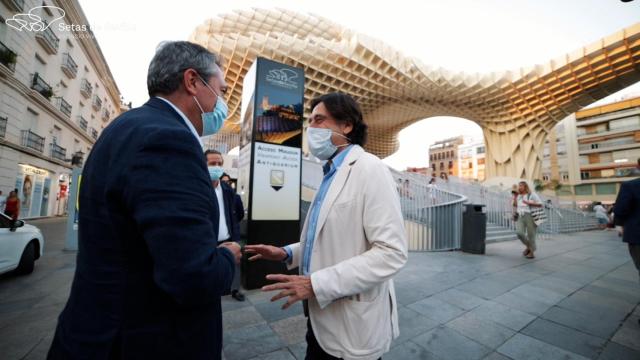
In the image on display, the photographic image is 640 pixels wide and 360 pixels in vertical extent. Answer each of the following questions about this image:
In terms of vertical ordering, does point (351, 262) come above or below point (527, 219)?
above

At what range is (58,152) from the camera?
57.9 feet

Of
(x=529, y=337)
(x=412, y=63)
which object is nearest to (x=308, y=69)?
(x=412, y=63)

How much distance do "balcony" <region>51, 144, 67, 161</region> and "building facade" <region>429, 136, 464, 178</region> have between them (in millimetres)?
74696

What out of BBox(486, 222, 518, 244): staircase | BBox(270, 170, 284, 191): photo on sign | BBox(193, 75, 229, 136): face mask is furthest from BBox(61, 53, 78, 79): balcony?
BBox(486, 222, 518, 244): staircase

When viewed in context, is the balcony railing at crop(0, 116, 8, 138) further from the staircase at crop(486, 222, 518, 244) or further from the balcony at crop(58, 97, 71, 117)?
the staircase at crop(486, 222, 518, 244)

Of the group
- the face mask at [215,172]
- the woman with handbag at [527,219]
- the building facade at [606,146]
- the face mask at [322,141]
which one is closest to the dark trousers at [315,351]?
the face mask at [322,141]

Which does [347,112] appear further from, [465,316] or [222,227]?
[465,316]

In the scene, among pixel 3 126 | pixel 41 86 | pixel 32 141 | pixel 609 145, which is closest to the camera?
pixel 3 126

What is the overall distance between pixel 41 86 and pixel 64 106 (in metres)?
3.60

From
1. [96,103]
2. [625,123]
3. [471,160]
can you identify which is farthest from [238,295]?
[471,160]

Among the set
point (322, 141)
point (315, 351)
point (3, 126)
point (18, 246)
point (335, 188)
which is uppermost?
point (3, 126)

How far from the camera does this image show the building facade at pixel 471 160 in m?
65.8

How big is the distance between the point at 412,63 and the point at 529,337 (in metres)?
27.8

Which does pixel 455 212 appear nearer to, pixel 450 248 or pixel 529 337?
pixel 450 248
